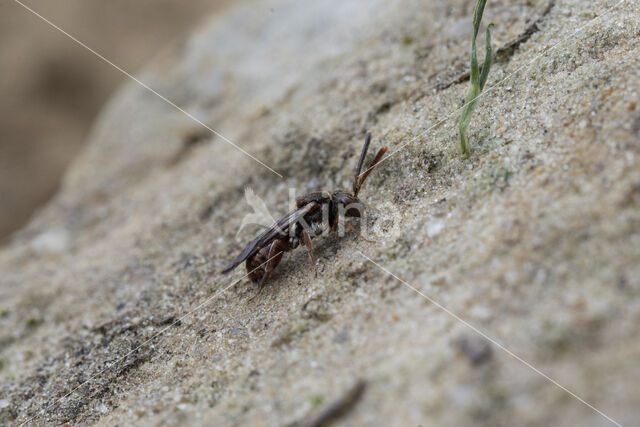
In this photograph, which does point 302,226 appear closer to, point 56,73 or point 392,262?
point 392,262

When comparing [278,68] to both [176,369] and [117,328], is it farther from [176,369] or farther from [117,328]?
[176,369]

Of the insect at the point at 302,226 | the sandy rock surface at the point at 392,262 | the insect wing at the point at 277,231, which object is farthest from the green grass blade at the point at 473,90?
the insect wing at the point at 277,231

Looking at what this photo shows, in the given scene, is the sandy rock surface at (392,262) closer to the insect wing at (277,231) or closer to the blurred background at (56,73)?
the insect wing at (277,231)

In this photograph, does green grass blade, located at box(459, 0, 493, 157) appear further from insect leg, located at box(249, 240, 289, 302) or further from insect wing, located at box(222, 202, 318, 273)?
insect leg, located at box(249, 240, 289, 302)

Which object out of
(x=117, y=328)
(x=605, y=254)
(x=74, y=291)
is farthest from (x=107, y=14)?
(x=605, y=254)

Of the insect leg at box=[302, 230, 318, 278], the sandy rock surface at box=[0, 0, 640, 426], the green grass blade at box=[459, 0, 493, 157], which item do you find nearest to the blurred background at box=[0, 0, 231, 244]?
the sandy rock surface at box=[0, 0, 640, 426]

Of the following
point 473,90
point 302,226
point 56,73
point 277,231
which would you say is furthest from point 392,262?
point 56,73
